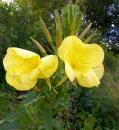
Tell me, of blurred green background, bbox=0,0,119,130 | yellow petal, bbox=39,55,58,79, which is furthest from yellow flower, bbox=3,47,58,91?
blurred green background, bbox=0,0,119,130

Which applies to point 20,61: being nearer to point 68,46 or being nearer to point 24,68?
point 24,68

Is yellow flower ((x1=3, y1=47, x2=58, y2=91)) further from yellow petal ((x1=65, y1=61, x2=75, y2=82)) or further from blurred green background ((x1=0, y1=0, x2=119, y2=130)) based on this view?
blurred green background ((x1=0, y1=0, x2=119, y2=130))

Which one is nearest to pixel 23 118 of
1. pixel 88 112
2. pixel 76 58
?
pixel 76 58

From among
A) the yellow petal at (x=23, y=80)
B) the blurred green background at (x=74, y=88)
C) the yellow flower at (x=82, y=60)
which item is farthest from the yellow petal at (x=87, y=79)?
the blurred green background at (x=74, y=88)

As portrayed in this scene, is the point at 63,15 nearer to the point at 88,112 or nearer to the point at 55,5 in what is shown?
the point at 88,112

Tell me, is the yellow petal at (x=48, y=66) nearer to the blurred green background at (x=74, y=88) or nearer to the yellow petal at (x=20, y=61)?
the yellow petal at (x=20, y=61)

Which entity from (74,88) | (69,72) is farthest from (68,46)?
(74,88)
